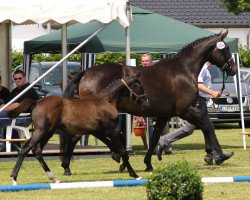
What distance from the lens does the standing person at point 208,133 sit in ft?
57.3

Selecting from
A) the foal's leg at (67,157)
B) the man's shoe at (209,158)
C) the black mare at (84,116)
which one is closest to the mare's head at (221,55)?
the man's shoe at (209,158)

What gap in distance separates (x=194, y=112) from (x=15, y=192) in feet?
15.1

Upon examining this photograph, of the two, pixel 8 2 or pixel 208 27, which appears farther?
pixel 208 27

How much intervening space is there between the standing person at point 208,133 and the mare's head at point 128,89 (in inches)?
96.1

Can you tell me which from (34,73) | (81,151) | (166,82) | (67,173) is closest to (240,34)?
(34,73)

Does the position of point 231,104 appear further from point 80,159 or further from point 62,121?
point 62,121

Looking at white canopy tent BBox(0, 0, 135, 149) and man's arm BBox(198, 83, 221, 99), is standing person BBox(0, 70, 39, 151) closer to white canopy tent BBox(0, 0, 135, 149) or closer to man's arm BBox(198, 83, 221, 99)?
white canopy tent BBox(0, 0, 135, 149)

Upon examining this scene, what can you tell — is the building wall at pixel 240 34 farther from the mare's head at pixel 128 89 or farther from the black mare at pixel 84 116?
the black mare at pixel 84 116

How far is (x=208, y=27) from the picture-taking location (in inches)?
1913

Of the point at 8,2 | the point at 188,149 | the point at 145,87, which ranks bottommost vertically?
the point at 188,149

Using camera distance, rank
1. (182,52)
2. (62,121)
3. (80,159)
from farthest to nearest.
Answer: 1. (80,159)
2. (182,52)
3. (62,121)

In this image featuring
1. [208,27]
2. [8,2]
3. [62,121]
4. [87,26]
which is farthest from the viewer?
[208,27]

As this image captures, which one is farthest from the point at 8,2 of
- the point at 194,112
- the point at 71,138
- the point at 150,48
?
the point at 150,48

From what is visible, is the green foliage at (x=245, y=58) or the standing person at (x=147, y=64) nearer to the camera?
the standing person at (x=147, y=64)
